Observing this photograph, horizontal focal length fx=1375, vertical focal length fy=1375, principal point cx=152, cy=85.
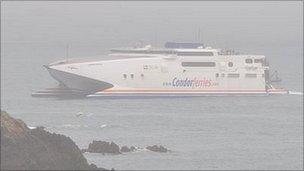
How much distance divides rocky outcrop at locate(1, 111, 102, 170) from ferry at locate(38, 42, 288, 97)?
64490 millimetres

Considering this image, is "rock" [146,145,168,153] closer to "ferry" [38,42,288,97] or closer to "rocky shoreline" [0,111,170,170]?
"rocky shoreline" [0,111,170,170]

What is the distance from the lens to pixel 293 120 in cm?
8169

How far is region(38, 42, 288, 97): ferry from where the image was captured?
10362 centimetres

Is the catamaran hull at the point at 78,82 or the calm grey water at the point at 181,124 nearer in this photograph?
the calm grey water at the point at 181,124

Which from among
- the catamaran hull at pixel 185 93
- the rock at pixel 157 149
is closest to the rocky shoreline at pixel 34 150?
the rock at pixel 157 149

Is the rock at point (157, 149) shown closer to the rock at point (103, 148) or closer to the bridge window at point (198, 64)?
the rock at point (103, 148)

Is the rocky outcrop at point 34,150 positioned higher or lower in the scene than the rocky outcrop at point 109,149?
higher

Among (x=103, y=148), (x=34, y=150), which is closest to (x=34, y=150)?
(x=34, y=150)

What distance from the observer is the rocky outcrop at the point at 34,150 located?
35000mm

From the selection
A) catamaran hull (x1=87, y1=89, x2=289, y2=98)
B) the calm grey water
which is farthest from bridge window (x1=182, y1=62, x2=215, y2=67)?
the calm grey water

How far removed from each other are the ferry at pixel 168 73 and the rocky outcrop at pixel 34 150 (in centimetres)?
6449

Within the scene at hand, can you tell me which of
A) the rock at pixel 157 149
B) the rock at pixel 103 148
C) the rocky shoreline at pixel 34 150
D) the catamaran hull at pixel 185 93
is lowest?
the catamaran hull at pixel 185 93

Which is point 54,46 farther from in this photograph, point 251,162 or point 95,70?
point 251,162

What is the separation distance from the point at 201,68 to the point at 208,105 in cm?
1267
